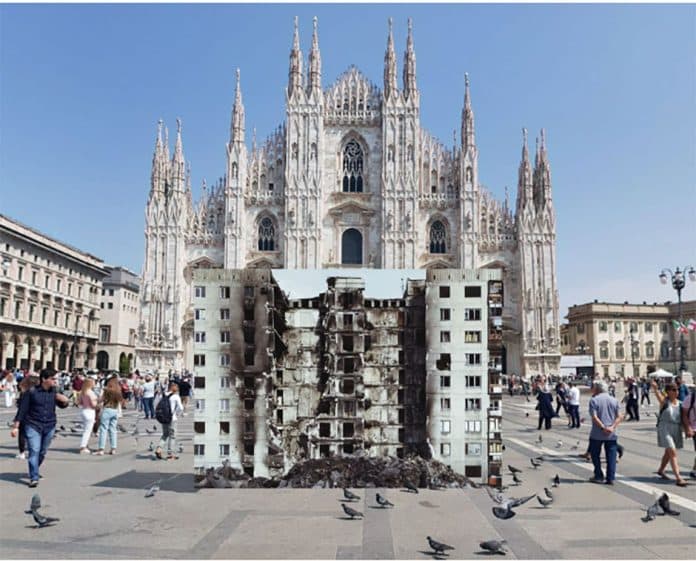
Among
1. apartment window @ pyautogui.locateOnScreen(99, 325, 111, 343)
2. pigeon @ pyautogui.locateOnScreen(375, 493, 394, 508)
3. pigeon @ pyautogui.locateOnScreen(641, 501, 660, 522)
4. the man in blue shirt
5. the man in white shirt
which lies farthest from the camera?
apartment window @ pyautogui.locateOnScreen(99, 325, 111, 343)

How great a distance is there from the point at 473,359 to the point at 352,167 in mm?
40547

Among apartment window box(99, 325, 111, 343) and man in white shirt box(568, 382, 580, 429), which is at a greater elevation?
apartment window box(99, 325, 111, 343)

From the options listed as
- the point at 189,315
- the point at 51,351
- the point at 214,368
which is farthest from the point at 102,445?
the point at 51,351

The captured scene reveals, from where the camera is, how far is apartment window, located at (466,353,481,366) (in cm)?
912

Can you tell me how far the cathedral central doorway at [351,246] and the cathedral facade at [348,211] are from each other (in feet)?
0.32

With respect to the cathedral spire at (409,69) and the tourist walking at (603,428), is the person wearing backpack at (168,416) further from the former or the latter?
the cathedral spire at (409,69)

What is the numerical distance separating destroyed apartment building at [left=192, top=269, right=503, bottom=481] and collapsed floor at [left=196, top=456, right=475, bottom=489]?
9 centimetres

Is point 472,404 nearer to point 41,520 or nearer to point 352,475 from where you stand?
point 352,475

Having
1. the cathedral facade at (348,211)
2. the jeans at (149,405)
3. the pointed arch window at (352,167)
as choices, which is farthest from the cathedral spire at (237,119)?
the jeans at (149,405)

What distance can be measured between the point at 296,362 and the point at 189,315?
1553 inches

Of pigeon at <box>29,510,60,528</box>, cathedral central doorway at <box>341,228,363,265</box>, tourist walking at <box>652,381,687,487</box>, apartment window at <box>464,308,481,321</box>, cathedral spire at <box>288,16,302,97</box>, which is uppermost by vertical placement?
cathedral spire at <box>288,16,302,97</box>

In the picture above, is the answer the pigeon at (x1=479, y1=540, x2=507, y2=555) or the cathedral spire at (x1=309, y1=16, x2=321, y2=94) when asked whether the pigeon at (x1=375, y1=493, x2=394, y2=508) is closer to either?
the pigeon at (x1=479, y1=540, x2=507, y2=555)

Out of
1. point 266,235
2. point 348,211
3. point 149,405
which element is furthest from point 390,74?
point 149,405

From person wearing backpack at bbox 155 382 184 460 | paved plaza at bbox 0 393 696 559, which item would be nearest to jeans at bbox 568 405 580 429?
paved plaza at bbox 0 393 696 559
